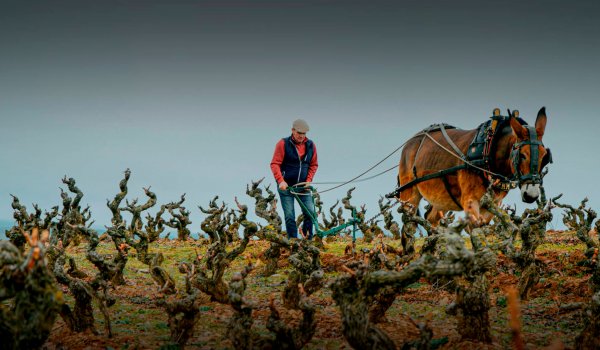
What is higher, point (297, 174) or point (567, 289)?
point (297, 174)

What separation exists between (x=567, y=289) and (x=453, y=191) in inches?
173

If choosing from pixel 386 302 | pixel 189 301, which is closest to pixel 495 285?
pixel 386 302

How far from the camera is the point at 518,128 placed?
10906 millimetres

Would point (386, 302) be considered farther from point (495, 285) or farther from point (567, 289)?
point (567, 289)

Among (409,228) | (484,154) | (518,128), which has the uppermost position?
(518,128)

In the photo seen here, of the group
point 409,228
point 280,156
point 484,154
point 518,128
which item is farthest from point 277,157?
point 518,128

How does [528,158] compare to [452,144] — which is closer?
[528,158]

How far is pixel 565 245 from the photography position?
20109mm

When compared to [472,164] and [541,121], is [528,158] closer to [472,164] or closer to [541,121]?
[541,121]

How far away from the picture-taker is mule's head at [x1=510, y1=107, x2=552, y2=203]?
1044 centimetres

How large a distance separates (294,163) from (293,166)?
0.35ft

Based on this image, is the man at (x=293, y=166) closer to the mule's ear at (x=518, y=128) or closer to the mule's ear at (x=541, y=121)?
the mule's ear at (x=518, y=128)

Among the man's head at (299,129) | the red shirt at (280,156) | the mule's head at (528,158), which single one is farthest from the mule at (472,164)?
the man's head at (299,129)

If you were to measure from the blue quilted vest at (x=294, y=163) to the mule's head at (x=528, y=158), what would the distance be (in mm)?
6313
